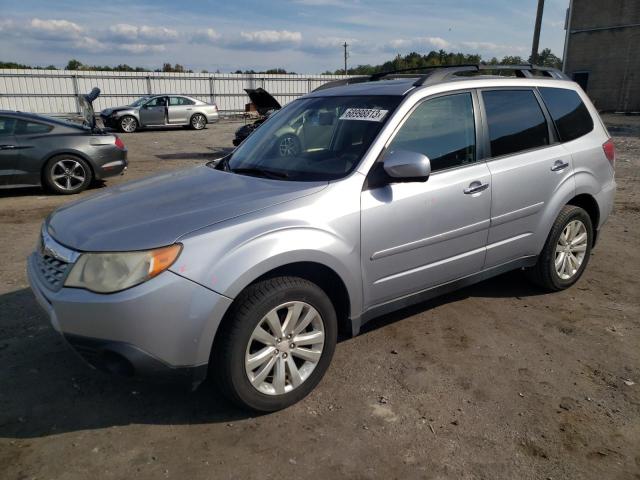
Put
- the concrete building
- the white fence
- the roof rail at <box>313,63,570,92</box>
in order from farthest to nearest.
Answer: the concrete building < the white fence < the roof rail at <box>313,63,570,92</box>

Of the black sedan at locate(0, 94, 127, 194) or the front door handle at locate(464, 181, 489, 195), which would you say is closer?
the front door handle at locate(464, 181, 489, 195)

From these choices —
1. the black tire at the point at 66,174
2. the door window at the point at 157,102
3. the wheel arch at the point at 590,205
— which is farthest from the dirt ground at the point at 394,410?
the door window at the point at 157,102

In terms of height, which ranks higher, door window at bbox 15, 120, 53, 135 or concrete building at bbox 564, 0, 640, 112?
concrete building at bbox 564, 0, 640, 112

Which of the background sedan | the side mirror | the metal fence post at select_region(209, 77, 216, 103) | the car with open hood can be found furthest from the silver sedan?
the side mirror

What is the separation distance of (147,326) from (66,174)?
→ 7250mm

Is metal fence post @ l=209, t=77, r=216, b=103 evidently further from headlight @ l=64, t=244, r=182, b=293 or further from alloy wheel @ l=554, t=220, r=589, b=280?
headlight @ l=64, t=244, r=182, b=293

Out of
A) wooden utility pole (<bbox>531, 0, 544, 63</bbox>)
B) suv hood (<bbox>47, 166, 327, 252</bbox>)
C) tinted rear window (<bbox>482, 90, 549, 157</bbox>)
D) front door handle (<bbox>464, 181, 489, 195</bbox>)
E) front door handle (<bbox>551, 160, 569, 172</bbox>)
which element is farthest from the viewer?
wooden utility pole (<bbox>531, 0, 544, 63</bbox>)

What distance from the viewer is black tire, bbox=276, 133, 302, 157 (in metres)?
3.60

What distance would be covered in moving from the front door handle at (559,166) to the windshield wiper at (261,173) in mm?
2230

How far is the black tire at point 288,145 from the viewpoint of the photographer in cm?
360

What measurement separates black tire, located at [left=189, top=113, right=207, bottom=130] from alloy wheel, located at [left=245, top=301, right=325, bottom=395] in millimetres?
20910

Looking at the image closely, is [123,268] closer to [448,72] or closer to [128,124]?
[448,72]

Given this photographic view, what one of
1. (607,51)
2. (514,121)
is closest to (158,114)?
(514,121)

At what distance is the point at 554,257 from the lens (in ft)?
14.3
